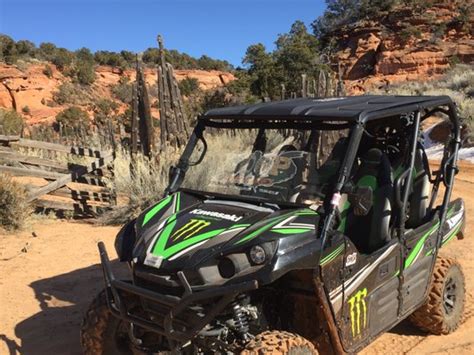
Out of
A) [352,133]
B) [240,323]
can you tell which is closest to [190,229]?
[240,323]

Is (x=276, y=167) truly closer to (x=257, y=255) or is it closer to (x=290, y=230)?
(x=290, y=230)

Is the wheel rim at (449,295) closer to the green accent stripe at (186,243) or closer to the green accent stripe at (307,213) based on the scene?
the green accent stripe at (307,213)

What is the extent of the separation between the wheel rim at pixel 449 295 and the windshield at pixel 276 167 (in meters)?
1.58

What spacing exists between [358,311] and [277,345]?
0.75 metres

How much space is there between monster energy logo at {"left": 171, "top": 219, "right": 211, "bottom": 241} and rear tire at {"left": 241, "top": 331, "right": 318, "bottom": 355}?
69cm

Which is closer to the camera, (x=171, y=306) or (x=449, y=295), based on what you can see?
(x=171, y=306)

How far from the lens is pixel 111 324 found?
3490mm

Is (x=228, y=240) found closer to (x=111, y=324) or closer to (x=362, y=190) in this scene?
(x=362, y=190)

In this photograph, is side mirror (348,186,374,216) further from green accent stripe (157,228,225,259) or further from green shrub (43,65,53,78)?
green shrub (43,65,53,78)

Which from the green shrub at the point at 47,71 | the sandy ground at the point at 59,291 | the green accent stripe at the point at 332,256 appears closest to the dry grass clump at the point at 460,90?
the sandy ground at the point at 59,291

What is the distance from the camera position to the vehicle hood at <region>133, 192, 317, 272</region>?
2928 millimetres

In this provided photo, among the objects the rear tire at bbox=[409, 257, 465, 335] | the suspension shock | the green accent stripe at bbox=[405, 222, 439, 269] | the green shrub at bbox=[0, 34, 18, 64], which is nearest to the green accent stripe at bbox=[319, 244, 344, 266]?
the suspension shock

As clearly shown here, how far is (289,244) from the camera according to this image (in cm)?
290

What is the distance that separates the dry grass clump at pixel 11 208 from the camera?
25.7 feet
